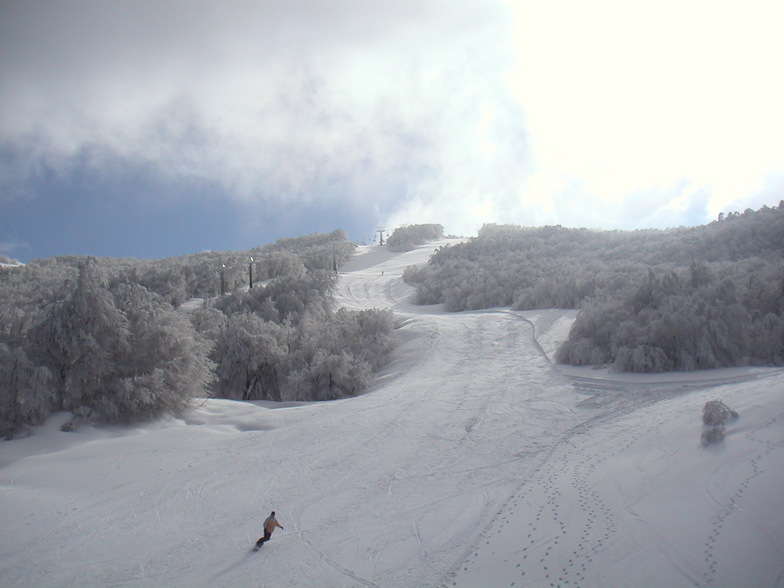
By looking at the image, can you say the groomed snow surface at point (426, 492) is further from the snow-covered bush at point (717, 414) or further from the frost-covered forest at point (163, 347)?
the frost-covered forest at point (163, 347)

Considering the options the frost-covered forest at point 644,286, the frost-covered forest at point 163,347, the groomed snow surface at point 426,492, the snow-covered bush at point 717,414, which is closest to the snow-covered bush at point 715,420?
the snow-covered bush at point 717,414

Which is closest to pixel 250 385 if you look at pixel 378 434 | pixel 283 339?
pixel 283 339

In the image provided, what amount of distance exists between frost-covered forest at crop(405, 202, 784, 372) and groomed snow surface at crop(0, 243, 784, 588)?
108 cm

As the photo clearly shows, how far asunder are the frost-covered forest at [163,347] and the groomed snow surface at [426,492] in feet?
2.18

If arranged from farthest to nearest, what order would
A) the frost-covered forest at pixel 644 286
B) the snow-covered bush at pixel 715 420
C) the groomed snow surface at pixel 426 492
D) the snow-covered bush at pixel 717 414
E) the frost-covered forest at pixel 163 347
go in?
the frost-covered forest at pixel 644 286, the frost-covered forest at pixel 163 347, the snow-covered bush at pixel 717 414, the snow-covered bush at pixel 715 420, the groomed snow surface at pixel 426 492

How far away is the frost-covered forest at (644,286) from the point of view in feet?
43.2

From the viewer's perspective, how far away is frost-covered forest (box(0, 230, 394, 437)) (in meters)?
10.7

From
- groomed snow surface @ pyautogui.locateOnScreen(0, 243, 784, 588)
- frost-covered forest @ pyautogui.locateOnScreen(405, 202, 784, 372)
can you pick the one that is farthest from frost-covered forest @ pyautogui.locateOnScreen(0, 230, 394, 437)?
frost-covered forest @ pyautogui.locateOnScreen(405, 202, 784, 372)

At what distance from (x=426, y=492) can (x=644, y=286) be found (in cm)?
1117

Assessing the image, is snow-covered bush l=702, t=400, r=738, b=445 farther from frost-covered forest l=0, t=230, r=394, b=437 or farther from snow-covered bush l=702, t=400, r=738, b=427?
frost-covered forest l=0, t=230, r=394, b=437

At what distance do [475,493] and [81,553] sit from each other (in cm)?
523

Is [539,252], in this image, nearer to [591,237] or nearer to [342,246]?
[591,237]

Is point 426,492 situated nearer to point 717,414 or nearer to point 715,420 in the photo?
point 715,420

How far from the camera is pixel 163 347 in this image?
1205 cm
